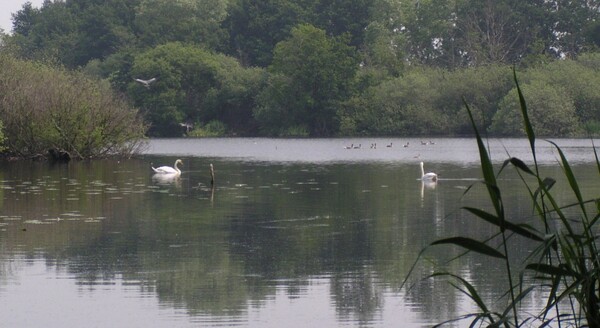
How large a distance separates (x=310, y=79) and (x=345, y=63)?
8.36ft

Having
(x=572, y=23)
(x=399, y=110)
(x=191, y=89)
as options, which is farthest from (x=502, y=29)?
(x=191, y=89)

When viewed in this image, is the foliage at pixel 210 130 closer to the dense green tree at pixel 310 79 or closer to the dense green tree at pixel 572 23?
the dense green tree at pixel 310 79

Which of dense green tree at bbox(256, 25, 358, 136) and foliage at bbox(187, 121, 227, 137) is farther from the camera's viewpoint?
foliage at bbox(187, 121, 227, 137)

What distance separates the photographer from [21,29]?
370 feet

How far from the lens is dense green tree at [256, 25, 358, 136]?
Result: 249 ft

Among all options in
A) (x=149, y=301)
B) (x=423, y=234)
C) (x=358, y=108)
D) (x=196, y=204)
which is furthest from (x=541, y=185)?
(x=358, y=108)

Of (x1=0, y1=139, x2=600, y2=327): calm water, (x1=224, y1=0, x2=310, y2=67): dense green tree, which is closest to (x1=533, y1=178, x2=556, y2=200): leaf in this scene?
(x1=0, y1=139, x2=600, y2=327): calm water

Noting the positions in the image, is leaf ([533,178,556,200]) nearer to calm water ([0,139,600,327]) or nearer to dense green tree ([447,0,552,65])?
calm water ([0,139,600,327])

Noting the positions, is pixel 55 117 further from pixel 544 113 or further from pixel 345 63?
pixel 345 63

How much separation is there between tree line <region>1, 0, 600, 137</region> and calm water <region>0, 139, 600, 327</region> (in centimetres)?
4046

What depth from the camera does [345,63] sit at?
75812 millimetres

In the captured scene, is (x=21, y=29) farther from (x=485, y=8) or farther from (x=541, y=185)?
(x=541, y=185)

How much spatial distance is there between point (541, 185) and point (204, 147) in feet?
181

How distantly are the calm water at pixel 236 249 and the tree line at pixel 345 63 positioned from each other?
133 ft
